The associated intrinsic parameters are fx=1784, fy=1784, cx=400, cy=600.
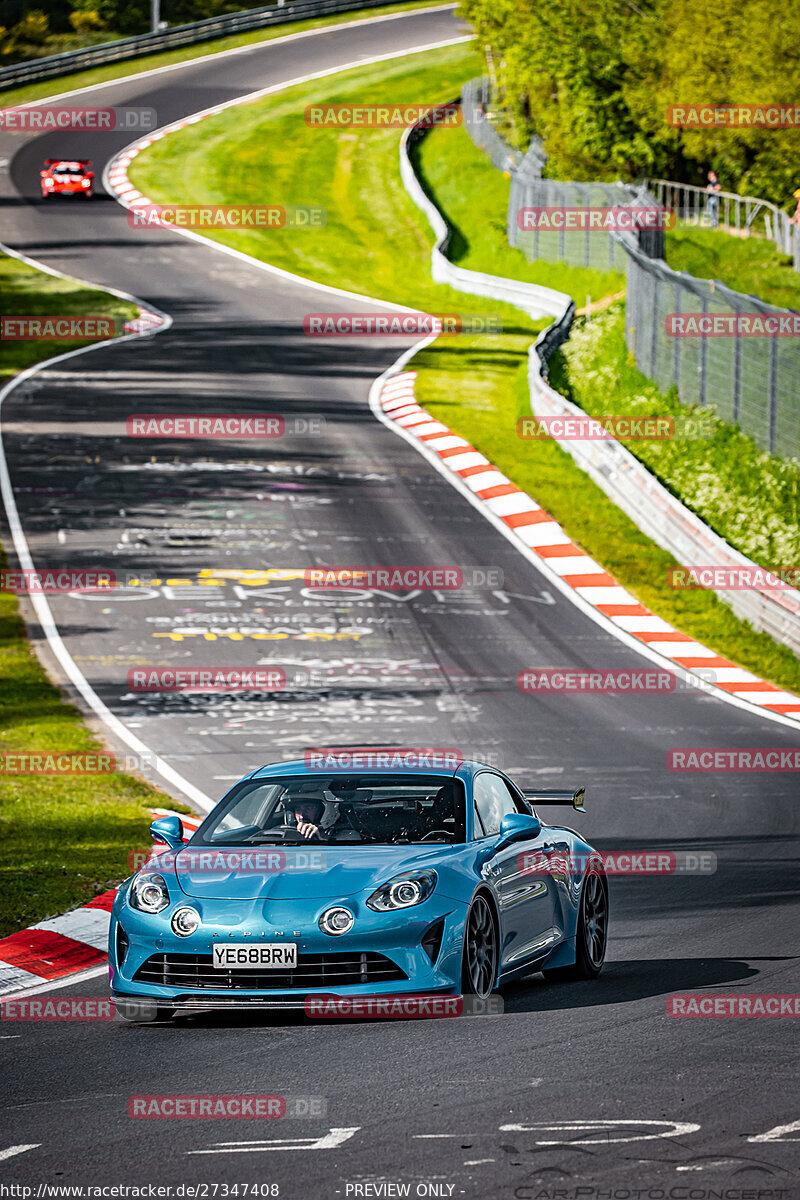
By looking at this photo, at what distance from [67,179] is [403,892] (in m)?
60.3

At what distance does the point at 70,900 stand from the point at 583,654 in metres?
11.5

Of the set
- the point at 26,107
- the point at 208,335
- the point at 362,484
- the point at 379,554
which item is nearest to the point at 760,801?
the point at 379,554

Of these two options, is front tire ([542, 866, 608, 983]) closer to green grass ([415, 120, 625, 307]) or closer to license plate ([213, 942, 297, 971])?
license plate ([213, 942, 297, 971])

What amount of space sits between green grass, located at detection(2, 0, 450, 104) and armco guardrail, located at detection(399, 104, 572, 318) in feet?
87.2

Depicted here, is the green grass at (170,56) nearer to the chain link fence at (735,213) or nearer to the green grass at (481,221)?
the green grass at (481,221)

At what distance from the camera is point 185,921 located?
350 inches

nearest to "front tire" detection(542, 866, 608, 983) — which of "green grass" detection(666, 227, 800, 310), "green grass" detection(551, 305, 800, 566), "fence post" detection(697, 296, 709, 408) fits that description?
"green grass" detection(551, 305, 800, 566)

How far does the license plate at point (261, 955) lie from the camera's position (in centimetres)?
870

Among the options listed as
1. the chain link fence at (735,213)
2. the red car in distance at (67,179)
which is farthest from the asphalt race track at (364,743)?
the red car in distance at (67,179)

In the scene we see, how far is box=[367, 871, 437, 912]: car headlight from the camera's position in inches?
346

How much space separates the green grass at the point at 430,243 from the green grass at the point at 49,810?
911 centimetres

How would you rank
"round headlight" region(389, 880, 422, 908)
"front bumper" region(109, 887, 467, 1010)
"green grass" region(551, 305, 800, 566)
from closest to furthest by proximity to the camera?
"front bumper" region(109, 887, 467, 1010) < "round headlight" region(389, 880, 422, 908) < "green grass" region(551, 305, 800, 566)

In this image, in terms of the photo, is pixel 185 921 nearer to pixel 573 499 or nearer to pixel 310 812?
pixel 310 812

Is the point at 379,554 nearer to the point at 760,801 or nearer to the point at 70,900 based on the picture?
the point at 760,801
